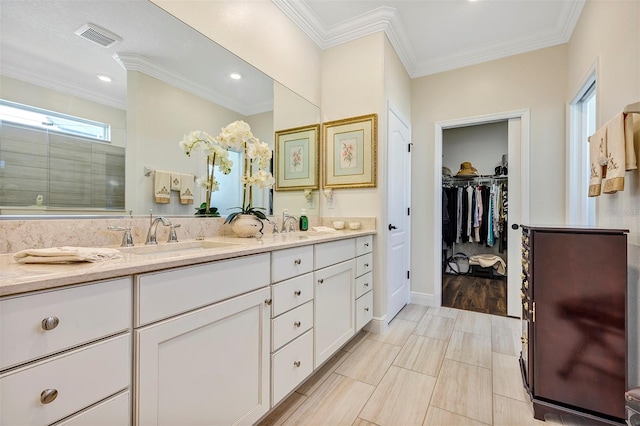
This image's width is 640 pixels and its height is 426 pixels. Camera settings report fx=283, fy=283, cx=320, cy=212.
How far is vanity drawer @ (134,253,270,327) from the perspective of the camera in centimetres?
86

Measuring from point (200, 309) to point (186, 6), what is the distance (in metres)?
1.70

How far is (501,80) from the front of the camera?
2.93 metres

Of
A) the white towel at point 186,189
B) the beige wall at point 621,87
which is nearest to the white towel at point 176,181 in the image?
the white towel at point 186,189

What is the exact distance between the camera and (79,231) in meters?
1.19

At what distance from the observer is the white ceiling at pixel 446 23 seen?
2354mm

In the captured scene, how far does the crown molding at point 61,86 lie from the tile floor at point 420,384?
1.72m

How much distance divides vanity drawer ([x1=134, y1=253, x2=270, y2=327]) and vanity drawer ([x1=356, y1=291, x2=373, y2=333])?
3.84 ft

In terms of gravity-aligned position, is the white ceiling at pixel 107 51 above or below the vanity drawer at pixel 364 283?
above

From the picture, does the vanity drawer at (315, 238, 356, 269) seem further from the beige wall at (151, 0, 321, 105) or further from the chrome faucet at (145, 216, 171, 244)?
the beige wall at (151, 0, 321, 105)

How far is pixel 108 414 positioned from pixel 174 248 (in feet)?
2.63

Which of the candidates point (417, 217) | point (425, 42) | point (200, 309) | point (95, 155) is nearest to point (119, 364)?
point (200, 309)

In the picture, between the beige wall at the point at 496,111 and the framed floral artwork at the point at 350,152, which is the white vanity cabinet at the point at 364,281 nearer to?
the framed floral artwork at the point at 350,152

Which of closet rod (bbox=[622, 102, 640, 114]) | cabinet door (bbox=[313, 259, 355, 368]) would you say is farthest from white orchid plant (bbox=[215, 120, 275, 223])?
closet rod (bbox=[622, 102, 640, 114])

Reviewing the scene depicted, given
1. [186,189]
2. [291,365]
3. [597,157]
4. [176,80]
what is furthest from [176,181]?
[597,157]
